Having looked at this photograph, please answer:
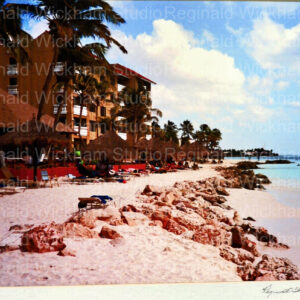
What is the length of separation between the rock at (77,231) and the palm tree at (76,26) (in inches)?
128

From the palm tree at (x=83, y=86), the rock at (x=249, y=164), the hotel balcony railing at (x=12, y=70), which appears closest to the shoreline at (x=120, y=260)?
the hotel balcony railing at (x=12, y=70)

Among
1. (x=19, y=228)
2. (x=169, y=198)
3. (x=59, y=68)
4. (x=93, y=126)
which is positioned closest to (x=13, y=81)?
(x=59, y=68)

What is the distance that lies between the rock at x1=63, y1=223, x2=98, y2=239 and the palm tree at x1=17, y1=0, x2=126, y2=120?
3.24 metres

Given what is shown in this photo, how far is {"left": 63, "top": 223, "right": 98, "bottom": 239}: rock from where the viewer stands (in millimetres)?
4496

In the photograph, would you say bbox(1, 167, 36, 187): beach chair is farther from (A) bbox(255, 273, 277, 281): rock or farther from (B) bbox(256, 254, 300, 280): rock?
(A) bbox(255, 273, 277, 281): rock

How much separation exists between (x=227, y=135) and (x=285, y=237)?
104 inches

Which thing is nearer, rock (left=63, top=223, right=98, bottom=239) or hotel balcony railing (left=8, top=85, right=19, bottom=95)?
rock (left=63, top=223, right=98, bottom=239)

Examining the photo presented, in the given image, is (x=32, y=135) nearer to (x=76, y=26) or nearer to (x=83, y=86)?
(x=83, y=86)

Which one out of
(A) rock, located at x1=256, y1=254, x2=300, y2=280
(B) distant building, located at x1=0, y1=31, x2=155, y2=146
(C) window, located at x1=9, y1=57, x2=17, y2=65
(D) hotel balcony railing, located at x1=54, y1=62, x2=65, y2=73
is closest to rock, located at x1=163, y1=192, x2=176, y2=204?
(B) distant building, located at x1=0, y1=31, x2=155, y2=146

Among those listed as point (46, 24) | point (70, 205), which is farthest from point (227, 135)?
point (46, 24)

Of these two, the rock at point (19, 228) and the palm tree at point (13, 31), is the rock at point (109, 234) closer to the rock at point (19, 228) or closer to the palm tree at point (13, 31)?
the rock at point (19, 228)

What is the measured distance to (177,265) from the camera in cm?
412

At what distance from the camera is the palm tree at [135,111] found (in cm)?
1025

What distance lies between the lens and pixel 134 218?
18.4 ft
